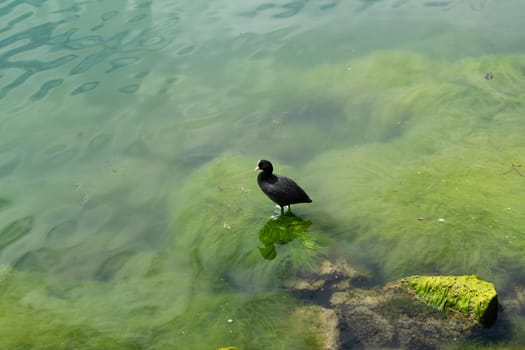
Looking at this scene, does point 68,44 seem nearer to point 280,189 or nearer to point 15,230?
point 15,230

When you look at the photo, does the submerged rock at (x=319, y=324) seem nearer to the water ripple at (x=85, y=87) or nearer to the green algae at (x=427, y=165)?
the green algae at (x=427, y=165)

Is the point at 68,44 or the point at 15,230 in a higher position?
the point at 68,44

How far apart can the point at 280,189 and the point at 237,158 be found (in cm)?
156

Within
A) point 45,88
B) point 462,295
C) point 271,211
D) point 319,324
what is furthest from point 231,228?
point 45,88

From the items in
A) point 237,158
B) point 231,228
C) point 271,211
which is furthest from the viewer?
point 237,158

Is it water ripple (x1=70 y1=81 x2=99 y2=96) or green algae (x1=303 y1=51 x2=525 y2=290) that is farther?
water ripple (x1=70 y1=81 x2=99 y2=96)

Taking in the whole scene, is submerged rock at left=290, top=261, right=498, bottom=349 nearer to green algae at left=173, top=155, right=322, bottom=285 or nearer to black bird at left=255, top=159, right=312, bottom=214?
green algae at left=173, top=155, right=322, bottom=285

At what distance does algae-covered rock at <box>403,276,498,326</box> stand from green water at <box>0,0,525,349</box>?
0.20 metres

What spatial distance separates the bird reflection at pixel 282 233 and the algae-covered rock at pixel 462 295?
3.67 ft

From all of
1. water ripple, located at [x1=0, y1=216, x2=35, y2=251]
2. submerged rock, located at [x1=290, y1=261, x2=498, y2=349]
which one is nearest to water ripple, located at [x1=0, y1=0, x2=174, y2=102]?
water ripple, located at [x1=0, y1=216, x2=35, y2=251]

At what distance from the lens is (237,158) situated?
6359 millimetres

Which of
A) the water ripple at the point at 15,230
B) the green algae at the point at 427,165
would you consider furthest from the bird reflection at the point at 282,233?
the water ripple at the point at 15,230

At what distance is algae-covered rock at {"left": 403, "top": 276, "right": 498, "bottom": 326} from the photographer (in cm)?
379

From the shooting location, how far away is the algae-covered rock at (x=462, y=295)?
3789mm
